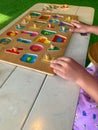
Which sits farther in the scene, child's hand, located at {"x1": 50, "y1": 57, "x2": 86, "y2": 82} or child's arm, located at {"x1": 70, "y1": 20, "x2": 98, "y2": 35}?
child's arm, located at {"x1": 70, "y1": 20, "x2": 98, "y2": 35}

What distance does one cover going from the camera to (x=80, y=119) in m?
0.67

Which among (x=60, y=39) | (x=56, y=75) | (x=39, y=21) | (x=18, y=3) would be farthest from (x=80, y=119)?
(x=18, y=3)

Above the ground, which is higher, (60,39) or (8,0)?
(60,39)

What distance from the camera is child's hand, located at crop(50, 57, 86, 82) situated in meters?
0.59

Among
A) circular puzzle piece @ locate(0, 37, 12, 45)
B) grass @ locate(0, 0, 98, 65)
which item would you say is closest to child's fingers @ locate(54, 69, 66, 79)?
circular puzzle piece @ locate(0, 37, 12, 45)

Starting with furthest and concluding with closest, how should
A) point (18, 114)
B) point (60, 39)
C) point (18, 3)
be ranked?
1. point (18, 3)
2. point (60, 39)
3. point (18, 114)

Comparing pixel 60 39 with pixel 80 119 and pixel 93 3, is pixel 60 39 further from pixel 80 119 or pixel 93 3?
pixel 93 3

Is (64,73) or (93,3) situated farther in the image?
(93,3)

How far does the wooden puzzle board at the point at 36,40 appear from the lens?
26.0 inches

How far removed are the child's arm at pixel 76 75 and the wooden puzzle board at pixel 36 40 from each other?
32 mm

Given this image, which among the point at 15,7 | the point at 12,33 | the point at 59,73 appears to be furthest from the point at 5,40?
the point at 15,7

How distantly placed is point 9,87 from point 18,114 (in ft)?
0.35

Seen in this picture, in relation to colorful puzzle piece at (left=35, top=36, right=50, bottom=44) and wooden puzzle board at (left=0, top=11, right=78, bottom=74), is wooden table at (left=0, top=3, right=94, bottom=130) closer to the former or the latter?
wooden puzzle board at (left=0, top=11, right=78, bottom=74)

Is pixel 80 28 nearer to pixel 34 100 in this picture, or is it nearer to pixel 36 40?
pixel 36 40
